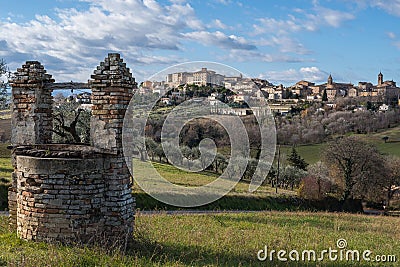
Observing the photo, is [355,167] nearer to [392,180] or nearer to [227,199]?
[392,180]

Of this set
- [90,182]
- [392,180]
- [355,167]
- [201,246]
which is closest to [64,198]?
[90,182]

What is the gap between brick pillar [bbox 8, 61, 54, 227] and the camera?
9.68 meters

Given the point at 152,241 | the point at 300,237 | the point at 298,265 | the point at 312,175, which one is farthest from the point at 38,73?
the point at 312,175

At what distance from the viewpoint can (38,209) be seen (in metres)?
8.25

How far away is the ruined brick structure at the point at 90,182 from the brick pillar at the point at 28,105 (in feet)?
2.27


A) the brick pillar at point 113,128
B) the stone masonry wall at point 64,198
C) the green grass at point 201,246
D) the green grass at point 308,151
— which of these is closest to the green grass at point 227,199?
the green grass at point 201,246

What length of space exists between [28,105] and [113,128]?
259cm

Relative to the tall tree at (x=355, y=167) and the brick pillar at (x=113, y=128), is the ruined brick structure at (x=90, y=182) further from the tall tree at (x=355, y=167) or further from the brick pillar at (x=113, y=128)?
the tall tree at (x=355, y=167)

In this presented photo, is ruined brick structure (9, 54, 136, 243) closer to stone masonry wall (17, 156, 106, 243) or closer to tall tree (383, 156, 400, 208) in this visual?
stone masonry wall (17, 156, 106, 243)

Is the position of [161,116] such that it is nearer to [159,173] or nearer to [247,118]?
[247,118]

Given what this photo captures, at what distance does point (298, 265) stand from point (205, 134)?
24.2m

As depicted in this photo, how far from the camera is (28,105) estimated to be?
9742 mm

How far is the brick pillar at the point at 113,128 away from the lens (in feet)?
27.8

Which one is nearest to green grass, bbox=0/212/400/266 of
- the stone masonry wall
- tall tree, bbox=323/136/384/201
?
the stone masonry wall
